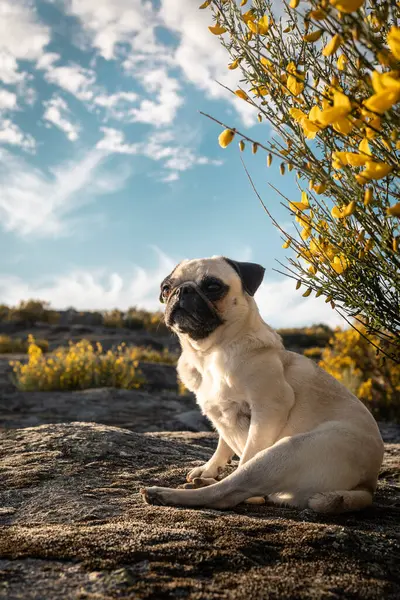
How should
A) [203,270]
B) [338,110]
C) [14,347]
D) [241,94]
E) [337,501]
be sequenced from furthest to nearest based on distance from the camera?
[14,347]
[203,270]
[241,94]
[337,501]
[338,110]

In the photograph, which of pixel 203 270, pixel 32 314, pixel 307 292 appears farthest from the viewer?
pixel 32 314

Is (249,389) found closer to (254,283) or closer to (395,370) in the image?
(254,283)

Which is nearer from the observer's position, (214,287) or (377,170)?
(377,170)

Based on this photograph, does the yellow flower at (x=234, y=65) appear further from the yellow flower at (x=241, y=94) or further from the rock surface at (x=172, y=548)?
the rock surface at (x=172, y=548)

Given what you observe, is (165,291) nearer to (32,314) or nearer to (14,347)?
(14,347)

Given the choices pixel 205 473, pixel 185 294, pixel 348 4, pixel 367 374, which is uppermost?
pixel 348 4

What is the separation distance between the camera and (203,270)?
146 inches


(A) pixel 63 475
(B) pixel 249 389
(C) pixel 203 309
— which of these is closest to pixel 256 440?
(B) pixel 249 389

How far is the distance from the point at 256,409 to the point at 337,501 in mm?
696

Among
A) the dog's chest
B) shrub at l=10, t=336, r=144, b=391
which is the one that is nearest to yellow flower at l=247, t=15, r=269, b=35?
the dog's chest

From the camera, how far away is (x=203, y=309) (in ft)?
11.5

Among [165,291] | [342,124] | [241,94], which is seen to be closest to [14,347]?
[165,291]

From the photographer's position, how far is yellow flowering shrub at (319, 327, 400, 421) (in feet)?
34.1

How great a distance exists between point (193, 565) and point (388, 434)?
7.41m
